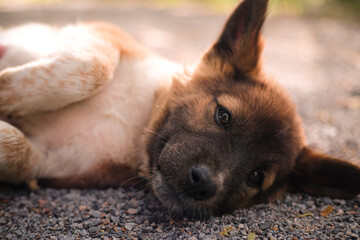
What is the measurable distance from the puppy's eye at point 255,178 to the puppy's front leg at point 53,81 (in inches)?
60.5

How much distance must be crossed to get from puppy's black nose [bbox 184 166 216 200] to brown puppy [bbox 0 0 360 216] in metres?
0.02

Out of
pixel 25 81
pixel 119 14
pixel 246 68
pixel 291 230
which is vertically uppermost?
pixel 119 14

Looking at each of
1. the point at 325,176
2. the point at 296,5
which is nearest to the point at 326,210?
the point at 325,176

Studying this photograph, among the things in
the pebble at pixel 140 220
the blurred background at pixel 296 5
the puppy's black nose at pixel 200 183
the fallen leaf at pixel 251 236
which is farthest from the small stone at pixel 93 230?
the blurred background at pixel 296 5

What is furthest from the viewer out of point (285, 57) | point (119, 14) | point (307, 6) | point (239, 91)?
point (307, 6)

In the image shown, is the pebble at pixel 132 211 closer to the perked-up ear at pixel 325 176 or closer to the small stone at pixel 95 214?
the small stone at pixel 95 214

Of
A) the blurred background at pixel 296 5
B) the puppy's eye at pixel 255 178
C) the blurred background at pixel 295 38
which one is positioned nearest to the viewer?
the puppy's eye at pixel 255 178

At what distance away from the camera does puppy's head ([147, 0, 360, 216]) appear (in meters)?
2.39

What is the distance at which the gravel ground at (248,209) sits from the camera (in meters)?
2.33

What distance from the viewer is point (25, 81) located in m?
2.71

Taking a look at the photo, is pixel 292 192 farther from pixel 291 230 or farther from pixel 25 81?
pixel 25 81

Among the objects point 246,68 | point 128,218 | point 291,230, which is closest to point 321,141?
point 246,68

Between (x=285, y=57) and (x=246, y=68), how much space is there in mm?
5338

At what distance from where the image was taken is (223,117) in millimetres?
2650
